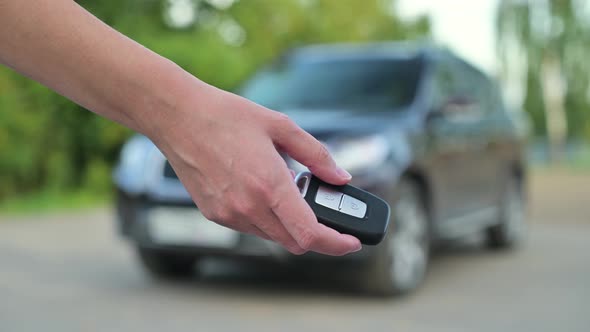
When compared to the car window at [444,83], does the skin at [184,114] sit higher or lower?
lower

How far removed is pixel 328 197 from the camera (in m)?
1.30

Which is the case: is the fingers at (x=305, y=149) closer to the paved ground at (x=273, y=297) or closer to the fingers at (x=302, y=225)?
the fingers at (x=302, y=225)

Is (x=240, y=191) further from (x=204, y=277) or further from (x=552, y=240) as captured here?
(x=552, y=240)

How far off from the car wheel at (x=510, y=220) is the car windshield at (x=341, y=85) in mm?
1939

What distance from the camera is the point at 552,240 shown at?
890cm

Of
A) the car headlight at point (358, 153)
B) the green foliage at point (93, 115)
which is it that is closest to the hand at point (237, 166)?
the green foliage at point (93, 115)

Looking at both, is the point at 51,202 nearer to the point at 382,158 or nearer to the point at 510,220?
the point at 510,220

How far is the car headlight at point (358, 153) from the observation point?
521cm

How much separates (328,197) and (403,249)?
14.0ft

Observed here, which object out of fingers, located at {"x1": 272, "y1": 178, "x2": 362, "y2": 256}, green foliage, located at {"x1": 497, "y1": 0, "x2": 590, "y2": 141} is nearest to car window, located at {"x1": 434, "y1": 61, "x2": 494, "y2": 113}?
A: fingers, located at {"x1": 272, "y1": 178, "x2": 362, "y2": 256}

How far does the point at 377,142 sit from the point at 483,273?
191 cm

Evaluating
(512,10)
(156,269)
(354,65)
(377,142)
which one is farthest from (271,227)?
(512,10)

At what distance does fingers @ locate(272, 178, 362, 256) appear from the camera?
1155mm

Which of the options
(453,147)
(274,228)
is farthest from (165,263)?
(274,228)
